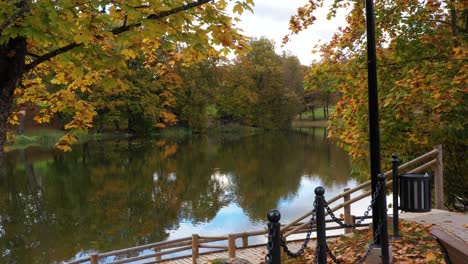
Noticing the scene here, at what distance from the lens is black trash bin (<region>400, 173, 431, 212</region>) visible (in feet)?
20.6

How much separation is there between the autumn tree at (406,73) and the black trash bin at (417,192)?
158cm

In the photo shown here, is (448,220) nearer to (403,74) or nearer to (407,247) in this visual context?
(407,247)

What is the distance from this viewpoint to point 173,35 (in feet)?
15.8

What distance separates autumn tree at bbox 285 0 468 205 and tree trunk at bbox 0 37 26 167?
5937mm

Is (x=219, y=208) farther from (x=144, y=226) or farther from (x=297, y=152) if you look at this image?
(x=297, y=152)

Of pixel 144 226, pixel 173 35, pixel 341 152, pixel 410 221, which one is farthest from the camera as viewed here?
pixel 341 152

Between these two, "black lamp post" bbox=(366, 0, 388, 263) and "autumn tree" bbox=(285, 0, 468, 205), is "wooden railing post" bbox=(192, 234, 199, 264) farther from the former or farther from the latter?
"black lamp post" bbox=(366, 0, 388, 263)

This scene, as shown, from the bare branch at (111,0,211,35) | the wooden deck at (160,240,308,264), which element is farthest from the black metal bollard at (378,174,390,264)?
the wooden deck at (160,240,308,264)

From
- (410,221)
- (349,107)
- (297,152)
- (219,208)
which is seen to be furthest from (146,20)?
(297,152)

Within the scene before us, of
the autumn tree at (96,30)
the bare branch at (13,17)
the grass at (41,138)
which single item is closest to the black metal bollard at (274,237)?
the autumn tree at (96,30)

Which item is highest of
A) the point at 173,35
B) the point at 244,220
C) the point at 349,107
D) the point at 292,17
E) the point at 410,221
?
the point at 292,17

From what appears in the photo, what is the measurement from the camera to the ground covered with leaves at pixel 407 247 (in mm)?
5484

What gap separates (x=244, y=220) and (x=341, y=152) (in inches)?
884

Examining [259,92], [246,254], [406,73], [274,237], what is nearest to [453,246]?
[274,237]
